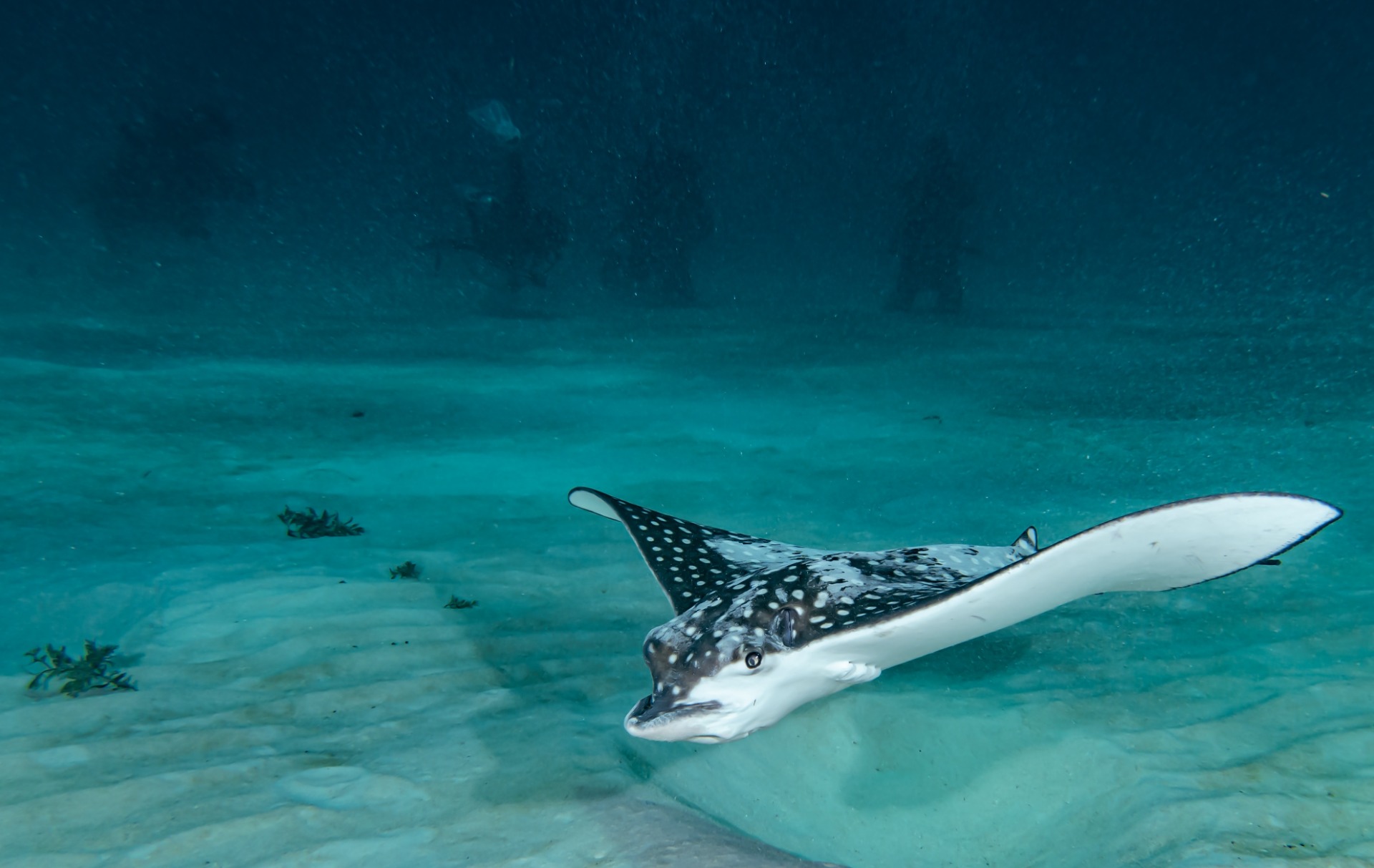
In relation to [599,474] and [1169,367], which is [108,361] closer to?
[599,474]

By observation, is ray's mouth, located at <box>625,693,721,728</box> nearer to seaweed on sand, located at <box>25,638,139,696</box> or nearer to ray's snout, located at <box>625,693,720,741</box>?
ray's snout, located at <box>625,693,720,741</box>

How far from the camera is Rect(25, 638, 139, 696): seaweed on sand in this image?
326cm

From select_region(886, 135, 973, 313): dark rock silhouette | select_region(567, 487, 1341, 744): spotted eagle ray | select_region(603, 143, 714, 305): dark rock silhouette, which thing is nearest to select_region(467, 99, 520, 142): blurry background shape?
select_region(603, 143, 714, 305): dark rock silhouette

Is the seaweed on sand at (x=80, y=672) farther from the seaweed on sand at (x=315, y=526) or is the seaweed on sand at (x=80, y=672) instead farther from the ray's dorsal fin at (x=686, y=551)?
the ray's dorsal fin at (x=686, y=551)

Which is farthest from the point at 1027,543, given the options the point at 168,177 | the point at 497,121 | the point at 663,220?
the point at 168,177

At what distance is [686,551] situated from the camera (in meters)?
3.95

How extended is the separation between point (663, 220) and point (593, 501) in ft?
60.1

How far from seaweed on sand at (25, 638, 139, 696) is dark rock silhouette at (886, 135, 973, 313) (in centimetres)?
1819

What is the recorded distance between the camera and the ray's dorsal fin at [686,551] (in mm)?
3561

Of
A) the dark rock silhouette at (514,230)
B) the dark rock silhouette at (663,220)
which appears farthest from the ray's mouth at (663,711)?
the dark rock silhouette at (663,220)

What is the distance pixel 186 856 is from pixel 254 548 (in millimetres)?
3767

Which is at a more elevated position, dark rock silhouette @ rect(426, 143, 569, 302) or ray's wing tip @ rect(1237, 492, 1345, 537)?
dark rock silhouette @ rect(426, 143, 569, 302)

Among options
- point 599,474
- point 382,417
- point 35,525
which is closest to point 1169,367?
point 599,474

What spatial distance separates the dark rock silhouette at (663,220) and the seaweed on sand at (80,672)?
1884 cm
